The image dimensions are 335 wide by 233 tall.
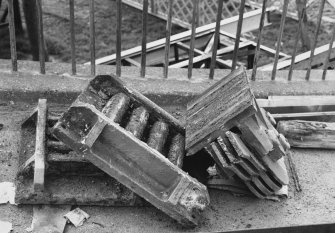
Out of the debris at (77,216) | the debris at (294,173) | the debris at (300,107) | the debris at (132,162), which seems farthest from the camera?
the debris at (300,107)

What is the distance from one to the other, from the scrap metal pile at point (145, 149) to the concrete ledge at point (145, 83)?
471 millimetres

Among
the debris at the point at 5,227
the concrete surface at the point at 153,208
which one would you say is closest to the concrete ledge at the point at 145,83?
the concrete surface at the point at 153,208

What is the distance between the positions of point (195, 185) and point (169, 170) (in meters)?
0.20

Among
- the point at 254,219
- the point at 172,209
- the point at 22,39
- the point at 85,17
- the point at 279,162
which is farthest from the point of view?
the point at 85,17

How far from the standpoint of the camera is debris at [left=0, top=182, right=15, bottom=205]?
3.89 meters

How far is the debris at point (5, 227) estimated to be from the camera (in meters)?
3.69

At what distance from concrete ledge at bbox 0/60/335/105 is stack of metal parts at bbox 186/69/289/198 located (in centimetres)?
92

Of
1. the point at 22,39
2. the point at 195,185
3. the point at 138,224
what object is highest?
the point at 195,185

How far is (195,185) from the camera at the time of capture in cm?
375

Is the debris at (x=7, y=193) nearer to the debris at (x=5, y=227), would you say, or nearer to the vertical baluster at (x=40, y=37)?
the debris at (x=5, y=227)

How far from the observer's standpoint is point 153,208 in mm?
3979

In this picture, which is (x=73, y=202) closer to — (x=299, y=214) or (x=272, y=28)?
(x=299, y=214)

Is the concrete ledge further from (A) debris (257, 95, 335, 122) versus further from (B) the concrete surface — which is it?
(A) debris (257, 95, 335, 122)

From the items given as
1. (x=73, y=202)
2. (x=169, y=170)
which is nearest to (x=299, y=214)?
(x=169, y=170)
